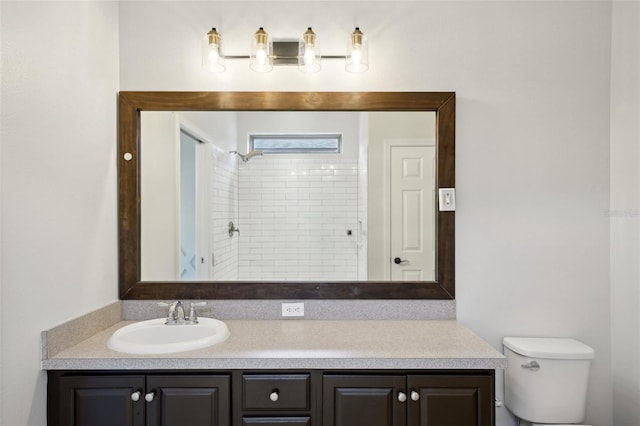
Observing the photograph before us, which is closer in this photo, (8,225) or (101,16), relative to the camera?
(8,225)

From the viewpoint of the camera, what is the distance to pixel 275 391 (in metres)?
1.42

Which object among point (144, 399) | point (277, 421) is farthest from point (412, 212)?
point (144, 399)

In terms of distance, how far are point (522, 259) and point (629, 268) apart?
49 centimetres

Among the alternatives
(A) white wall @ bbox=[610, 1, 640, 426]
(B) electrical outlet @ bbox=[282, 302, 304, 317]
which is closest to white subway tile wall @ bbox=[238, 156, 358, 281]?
(B) electrical outlet @ bbox=[282, 302, 304, 317]

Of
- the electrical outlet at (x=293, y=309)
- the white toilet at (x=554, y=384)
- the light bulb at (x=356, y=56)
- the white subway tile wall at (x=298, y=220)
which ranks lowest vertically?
the white toilet at (x=554, y=384)

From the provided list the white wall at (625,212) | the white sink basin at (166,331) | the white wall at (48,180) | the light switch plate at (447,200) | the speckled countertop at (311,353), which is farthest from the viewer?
the light switch plate at (447,200)

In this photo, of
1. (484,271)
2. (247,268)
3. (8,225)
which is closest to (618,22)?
(484,271)

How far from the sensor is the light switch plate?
6.29 ft

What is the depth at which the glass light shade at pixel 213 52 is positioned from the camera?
187 cm

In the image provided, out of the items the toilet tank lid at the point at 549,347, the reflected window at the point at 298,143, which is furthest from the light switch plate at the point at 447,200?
the toilet tank lid at the point at 549,347

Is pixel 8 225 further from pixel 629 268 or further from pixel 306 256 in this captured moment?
pixel 629 268

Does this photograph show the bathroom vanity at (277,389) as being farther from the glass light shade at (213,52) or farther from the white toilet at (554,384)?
the glass light shade at (213,52)

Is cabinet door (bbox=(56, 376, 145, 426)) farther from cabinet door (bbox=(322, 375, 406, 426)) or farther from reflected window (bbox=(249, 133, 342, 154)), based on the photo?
reflected window (bbox=(249, 133, 342, 154))

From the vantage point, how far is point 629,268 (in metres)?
1.84
